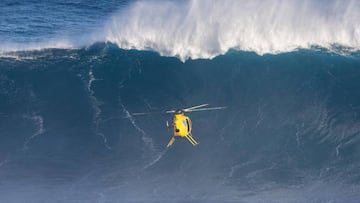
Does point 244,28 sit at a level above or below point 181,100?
above

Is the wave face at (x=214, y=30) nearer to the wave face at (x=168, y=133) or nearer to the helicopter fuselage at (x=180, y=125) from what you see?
the wave face at (x=168, y=133)

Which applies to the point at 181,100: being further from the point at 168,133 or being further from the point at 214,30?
the point at 214,30

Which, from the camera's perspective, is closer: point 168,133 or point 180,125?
point 180,125

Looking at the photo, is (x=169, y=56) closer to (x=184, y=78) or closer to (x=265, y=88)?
(x=184, y=78)

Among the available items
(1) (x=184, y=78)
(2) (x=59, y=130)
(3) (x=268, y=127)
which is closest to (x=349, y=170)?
(3) (x=268, y=127)

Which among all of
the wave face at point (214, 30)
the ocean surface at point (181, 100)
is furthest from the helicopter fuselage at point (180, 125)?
the wave face at point (214, 30)

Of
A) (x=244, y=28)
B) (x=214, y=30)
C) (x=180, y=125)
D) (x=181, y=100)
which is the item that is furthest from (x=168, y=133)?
(x=244, y=28)

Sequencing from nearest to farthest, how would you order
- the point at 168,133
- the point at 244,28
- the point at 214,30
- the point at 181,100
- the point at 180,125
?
the point at 180,125 → the point at 168,133 → the point at 181,100 → the point at 214,30 → the point at 244,28
